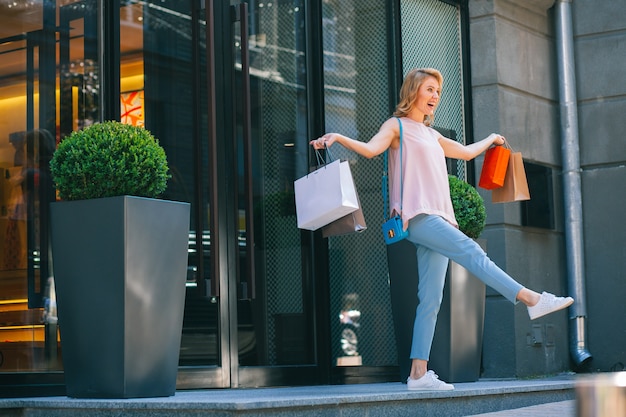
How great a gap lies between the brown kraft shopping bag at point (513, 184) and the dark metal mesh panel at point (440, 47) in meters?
1.83

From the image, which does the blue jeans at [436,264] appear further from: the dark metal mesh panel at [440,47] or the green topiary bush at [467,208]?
the dark metal mesh panel at [440,47]

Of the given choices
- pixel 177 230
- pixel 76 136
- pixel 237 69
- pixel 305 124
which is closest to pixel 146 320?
pixel 177 230

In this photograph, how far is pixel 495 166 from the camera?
602 centimetres

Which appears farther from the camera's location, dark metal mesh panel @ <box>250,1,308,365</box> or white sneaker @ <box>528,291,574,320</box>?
dark metal mesh panel @ <box>250,1,308,365</box>

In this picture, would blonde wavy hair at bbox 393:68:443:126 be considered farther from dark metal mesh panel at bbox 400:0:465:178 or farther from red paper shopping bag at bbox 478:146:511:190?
dark metal mesh panel at bbox 400:0:465:178

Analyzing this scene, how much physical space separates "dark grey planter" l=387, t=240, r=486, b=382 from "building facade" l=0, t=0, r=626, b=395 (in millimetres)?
657

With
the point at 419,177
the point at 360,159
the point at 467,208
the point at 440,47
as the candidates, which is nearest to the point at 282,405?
the point at 419,177

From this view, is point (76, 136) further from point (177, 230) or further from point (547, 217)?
point (547, 217)

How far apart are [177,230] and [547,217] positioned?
188 inches

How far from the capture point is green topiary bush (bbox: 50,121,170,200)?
4562 millimetres

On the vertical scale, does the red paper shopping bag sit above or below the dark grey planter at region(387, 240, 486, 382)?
above

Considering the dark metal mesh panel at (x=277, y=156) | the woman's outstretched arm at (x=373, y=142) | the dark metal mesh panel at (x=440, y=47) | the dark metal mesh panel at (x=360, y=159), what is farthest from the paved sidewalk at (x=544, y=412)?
the dark metal mesh panel at (x=440, y=47)

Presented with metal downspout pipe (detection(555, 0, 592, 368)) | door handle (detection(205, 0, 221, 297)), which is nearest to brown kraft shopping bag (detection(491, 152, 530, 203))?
door handle (detection(205, 0, 221, 297))

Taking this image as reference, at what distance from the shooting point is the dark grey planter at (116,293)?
4.45 meters
